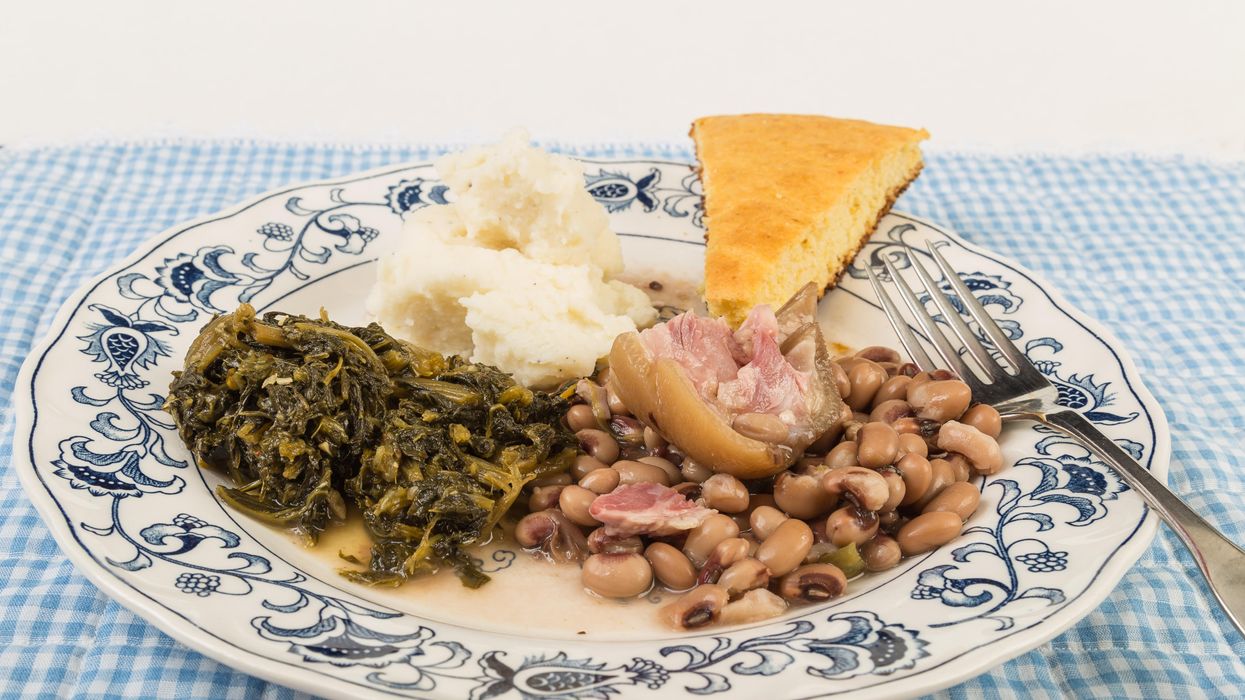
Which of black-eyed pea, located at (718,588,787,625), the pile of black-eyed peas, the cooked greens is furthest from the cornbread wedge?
black-eyed pea, located at (718,588,787,625)

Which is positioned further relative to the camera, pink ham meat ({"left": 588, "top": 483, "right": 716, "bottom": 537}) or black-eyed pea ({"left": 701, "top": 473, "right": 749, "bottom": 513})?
black-eyed pea ({"left": 701, "top": 473, "right": 749, "bottom": 513})

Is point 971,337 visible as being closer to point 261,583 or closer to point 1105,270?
point 1105,270

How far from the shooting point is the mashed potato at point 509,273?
556 cm

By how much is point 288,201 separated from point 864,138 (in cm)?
363

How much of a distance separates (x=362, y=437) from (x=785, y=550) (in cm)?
184

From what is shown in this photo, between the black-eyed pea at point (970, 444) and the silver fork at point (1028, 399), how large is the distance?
1.24 ft

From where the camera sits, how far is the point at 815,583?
4129 mm

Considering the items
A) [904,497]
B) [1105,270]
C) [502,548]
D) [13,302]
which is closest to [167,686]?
[502,548]

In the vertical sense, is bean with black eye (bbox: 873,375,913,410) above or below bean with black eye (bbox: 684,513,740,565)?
above

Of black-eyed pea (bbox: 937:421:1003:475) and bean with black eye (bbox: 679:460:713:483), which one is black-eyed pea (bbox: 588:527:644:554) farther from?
black-eyed pea (bbox: 937:421:1003:475)

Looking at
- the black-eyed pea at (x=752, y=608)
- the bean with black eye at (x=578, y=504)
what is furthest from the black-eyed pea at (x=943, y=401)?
the bean with black eye at (x=578, y=504)

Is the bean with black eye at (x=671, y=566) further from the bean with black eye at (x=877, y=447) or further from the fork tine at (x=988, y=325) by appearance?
the fork tine at (x=988, y=325)

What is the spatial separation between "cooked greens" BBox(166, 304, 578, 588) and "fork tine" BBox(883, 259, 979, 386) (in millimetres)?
1904

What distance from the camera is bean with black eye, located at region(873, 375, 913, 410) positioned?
16.5ft
